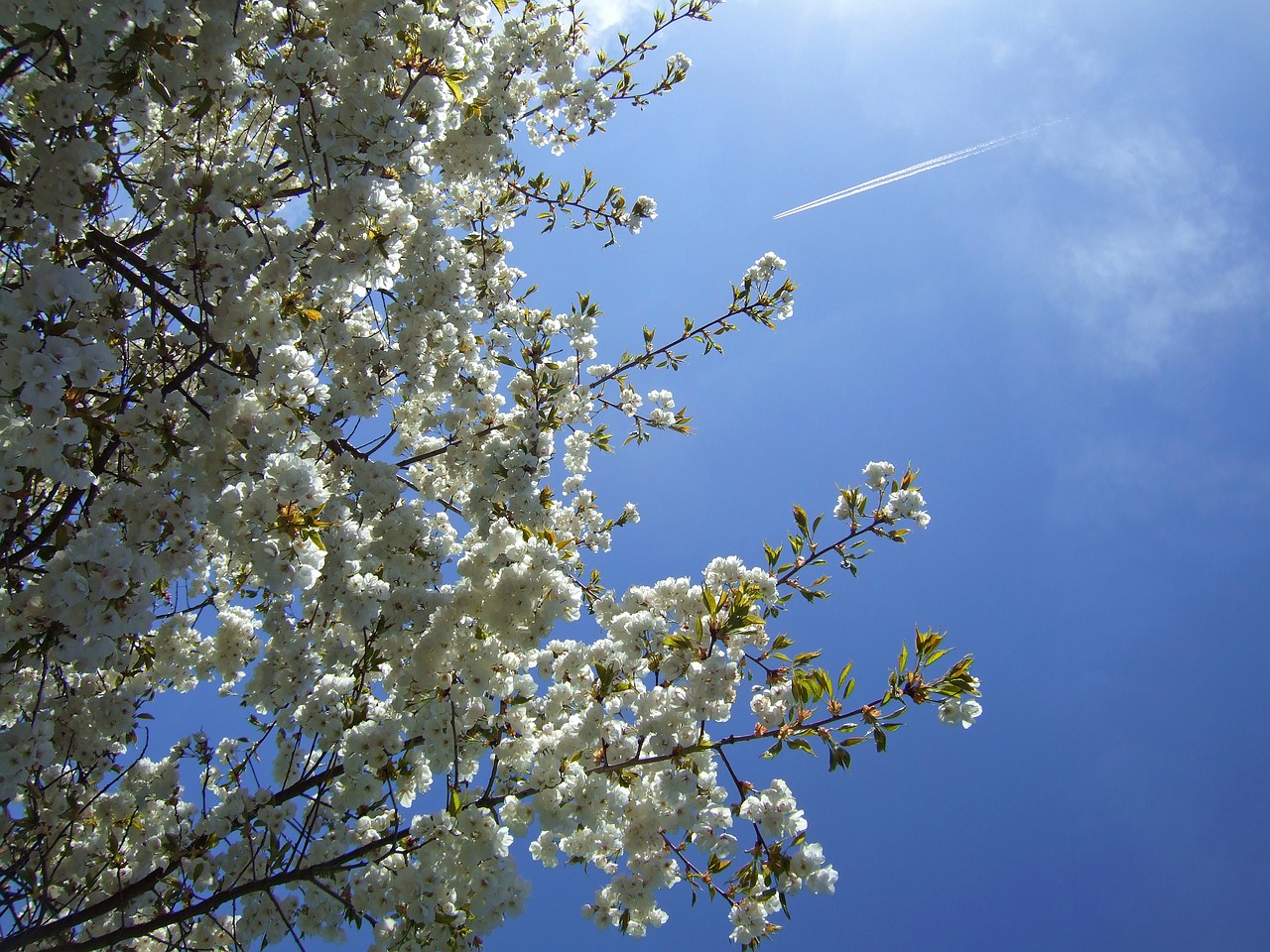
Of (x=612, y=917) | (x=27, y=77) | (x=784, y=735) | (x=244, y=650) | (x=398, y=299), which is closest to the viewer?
(x=784, y=735)

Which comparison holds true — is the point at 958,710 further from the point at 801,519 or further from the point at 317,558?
the point at 317,558

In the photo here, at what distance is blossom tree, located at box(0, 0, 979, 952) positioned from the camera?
302 cm

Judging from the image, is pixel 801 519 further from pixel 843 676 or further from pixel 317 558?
pixel 317 558

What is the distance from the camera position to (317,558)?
123 inches

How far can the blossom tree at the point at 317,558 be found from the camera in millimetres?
3021

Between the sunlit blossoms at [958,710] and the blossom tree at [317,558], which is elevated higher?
the blossom tree at [317,558]

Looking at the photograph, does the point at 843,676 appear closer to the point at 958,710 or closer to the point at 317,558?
the point at 958,710

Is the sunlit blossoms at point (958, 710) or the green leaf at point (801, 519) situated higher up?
the green leaf at point (801, 519)

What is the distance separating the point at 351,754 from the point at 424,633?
0.68 metres

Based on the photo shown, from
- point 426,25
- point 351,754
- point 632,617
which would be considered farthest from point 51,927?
point 426,25

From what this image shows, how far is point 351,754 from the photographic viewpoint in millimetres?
3354

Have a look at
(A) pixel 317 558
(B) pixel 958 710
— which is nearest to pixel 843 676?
(B) pixel 958 710

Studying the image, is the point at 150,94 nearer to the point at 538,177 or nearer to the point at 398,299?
the point at 398,299

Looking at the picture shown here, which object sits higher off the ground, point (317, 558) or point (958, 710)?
point (317, 558)
